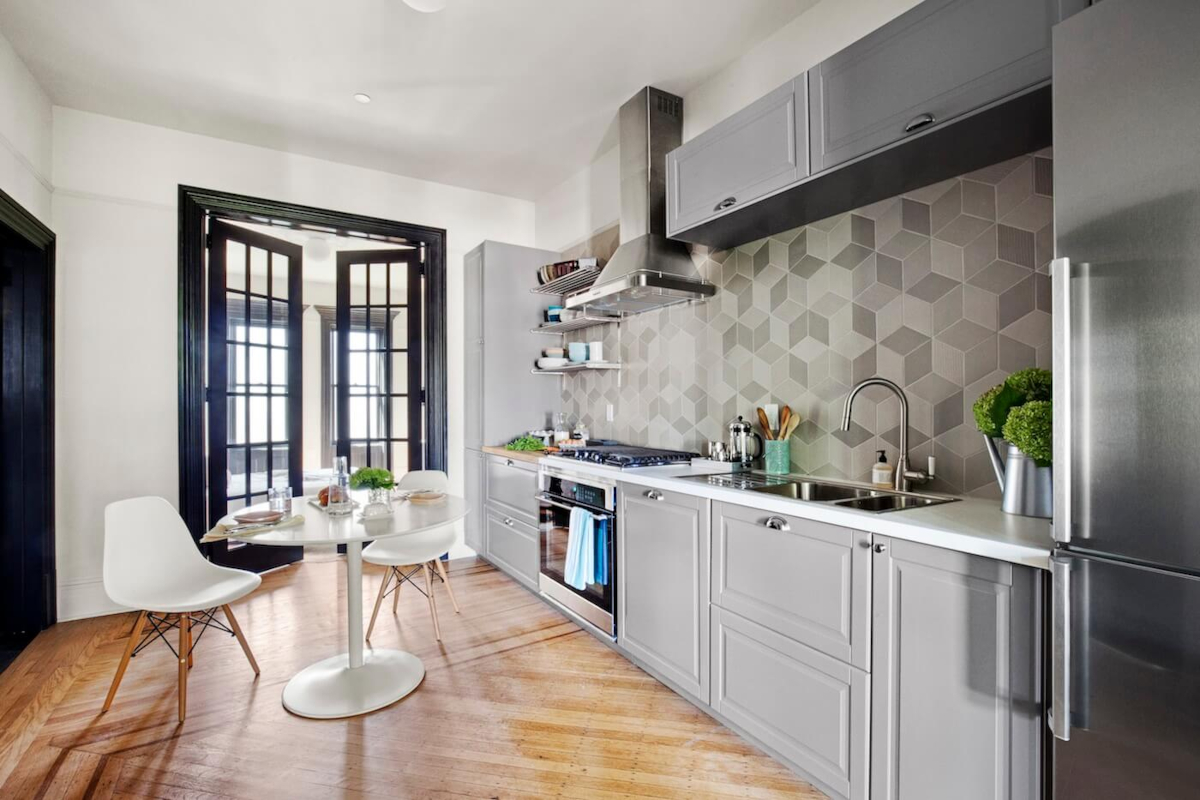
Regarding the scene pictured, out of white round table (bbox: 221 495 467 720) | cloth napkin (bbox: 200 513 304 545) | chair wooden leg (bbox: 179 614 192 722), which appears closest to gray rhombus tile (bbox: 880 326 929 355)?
white round table (bbox: 221 495 467 720)

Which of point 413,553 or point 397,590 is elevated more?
point 413,553

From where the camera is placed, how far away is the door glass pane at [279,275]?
165 inches

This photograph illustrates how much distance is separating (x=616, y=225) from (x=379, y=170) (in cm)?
192

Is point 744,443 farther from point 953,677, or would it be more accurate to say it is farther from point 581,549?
point 953,677

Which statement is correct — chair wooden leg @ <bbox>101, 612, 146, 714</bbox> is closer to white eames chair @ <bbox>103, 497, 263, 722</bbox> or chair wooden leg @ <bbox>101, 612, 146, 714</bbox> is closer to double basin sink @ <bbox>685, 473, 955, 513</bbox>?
white eames chair @ <bbox>103, 497, 263, 722</bbox>

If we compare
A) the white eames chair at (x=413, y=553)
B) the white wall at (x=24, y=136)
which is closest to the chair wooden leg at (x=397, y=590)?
the white eames chair at (x=413, y=553)

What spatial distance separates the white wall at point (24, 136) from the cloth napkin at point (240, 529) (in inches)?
81.2

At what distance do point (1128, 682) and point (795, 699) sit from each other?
3.04ft

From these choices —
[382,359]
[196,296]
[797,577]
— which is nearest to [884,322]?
[797,577]

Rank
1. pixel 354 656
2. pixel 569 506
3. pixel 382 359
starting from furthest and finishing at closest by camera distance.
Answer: pixel 382 359 < pixel 569 506 < pixel 354 656

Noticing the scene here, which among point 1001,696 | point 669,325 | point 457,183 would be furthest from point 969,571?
point 457,183

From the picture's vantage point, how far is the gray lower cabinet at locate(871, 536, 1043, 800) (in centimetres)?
125

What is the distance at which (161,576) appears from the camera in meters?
2.44

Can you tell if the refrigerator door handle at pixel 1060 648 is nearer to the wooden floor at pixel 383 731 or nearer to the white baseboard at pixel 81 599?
the wooden floor at pixel 383 731
